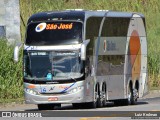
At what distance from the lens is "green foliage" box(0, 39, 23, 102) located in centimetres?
4056

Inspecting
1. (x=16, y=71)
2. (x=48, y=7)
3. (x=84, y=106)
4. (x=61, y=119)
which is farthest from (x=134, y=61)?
(x=48, y=7)

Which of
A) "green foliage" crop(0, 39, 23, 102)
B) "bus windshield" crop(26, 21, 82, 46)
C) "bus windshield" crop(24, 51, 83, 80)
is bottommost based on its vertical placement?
"green foliage" crop(0, 39, 23, 102)

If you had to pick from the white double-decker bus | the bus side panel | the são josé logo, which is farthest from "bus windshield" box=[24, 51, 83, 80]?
the bus side panel

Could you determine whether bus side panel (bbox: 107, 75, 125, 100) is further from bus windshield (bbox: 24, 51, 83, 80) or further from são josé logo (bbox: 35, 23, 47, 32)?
são josé logo (bbox: 35, 23, 47, 32)

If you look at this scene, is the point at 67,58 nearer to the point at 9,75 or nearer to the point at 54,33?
the point at 54,33

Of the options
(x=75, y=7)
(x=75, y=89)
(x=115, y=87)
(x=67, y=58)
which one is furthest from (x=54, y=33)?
(x=75, y=7)

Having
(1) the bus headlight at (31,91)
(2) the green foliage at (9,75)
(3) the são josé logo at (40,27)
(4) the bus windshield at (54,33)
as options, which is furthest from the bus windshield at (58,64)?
(2) the green foliage at (9,75)

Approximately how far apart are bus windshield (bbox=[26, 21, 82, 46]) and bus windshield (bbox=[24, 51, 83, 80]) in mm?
424

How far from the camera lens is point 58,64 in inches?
1238

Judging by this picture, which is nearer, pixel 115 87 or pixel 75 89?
pixel 75 89

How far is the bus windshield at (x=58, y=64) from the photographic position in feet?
103

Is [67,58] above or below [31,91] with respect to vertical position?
above

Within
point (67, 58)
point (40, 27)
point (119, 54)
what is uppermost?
point (40, 27)

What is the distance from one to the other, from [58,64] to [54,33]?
1.16 metres
